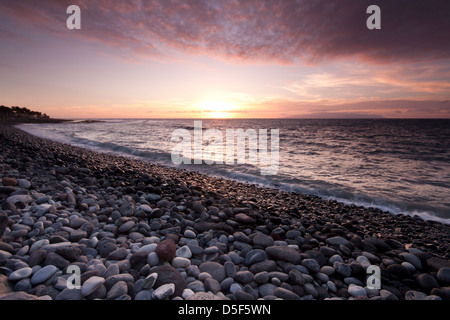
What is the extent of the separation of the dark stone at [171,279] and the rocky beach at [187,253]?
1cm

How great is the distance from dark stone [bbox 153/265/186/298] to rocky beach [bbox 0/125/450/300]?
0.04ft

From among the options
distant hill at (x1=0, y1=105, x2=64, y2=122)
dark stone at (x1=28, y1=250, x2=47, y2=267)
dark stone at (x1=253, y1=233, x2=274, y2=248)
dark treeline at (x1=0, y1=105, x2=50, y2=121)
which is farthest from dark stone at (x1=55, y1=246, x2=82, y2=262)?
dark treeline at (x1=0, y1=105, x2=50, y2=121)

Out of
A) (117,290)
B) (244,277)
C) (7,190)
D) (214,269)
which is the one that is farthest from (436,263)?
(7,190)

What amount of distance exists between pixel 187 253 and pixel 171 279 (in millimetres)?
720

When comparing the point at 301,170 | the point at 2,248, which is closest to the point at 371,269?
the point at 2,248

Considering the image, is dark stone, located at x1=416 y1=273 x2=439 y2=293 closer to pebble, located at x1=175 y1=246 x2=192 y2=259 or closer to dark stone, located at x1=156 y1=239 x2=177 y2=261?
pebble, located at x1=175 y1=246 x2=192 y2=259

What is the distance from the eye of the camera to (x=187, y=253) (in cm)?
347

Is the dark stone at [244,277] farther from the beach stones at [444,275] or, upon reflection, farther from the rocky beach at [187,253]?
the beach stones at [444,275]

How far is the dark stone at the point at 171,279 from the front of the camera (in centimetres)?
267

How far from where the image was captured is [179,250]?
352 cm

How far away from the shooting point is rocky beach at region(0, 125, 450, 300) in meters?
2.70

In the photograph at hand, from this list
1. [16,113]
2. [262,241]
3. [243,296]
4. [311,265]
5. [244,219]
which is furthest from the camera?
[16,113]

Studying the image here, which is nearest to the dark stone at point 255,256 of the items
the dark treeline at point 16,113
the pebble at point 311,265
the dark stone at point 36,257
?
the pebble at point 311,265

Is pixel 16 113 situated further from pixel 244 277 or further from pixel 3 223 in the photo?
pixel 244 277
